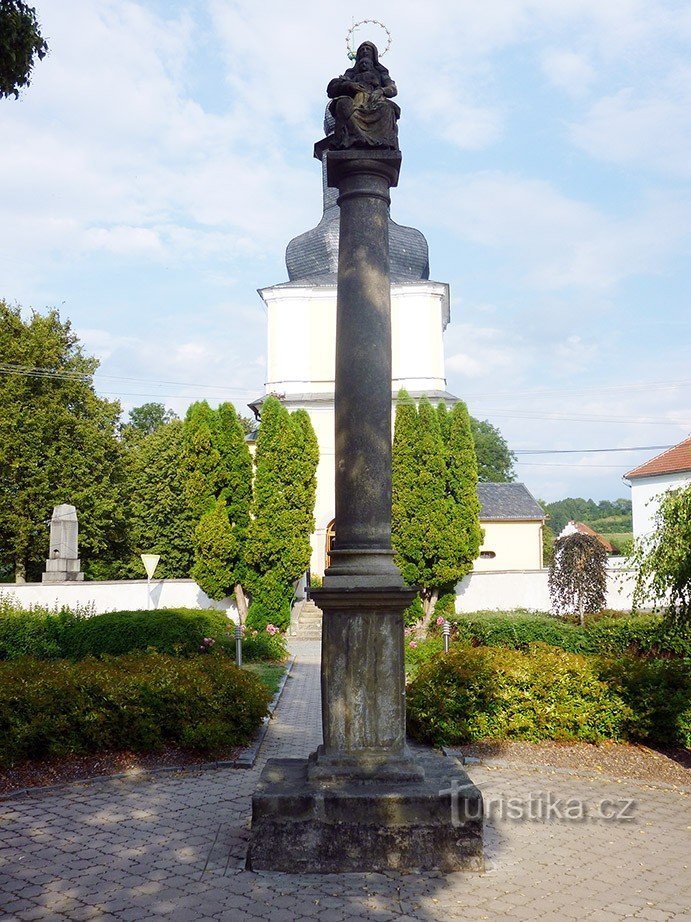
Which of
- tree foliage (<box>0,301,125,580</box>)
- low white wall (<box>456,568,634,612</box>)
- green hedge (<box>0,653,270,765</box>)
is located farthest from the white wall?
green hedge (<box>0,653,270,765</box>)

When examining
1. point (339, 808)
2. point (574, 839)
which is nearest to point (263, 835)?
point (339, 808)

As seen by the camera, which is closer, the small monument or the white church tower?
the small monument

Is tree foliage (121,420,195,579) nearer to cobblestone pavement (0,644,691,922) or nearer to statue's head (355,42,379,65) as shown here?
cobblestone pavement (0,644,691,922)

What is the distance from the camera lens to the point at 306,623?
2530 centimetres

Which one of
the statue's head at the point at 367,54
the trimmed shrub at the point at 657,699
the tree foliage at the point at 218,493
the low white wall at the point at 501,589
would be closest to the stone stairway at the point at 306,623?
the tree foliage at the point at 218,493

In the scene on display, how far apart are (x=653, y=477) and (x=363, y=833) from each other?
32.7 meters

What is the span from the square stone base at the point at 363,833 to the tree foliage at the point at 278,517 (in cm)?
1841

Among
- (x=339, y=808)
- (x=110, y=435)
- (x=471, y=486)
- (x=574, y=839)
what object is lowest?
(x=574, y=839)

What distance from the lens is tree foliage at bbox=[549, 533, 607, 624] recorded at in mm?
22438

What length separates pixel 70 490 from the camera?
3062cm

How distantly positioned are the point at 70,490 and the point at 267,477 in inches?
382

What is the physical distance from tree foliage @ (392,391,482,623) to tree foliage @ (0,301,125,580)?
39.4 ft

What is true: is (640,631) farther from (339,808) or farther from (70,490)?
(70,490)

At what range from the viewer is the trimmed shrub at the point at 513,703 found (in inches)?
365
